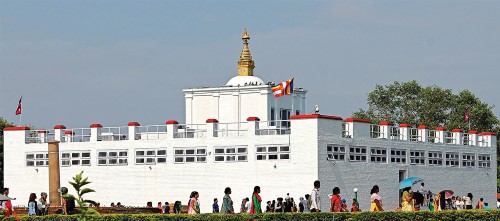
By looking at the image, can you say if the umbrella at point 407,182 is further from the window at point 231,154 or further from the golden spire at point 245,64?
the golden spire at point 245,64

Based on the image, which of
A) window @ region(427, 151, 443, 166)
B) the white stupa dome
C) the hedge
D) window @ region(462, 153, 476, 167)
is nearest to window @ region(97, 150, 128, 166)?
the white stupa dome

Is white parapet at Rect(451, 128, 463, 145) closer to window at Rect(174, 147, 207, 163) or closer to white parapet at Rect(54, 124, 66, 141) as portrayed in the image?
window at Rect(174, 147, 207, 163)

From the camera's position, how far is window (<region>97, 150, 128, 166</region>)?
5666 centimetres

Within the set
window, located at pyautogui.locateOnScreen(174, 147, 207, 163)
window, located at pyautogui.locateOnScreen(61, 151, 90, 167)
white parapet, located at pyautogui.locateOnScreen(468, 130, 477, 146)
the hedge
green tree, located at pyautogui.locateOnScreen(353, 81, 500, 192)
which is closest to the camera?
the hedge

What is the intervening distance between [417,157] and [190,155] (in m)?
12.5

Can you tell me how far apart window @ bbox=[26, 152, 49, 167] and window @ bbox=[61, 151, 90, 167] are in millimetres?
953

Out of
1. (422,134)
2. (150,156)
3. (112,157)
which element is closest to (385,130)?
(422,134)

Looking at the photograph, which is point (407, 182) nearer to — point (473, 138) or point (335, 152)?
point (335, 152)

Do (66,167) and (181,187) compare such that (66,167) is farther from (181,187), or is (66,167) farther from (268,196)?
(268,196)

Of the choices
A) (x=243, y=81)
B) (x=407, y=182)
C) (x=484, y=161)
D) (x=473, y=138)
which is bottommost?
(x=407, y=182)

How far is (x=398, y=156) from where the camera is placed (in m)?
57.0

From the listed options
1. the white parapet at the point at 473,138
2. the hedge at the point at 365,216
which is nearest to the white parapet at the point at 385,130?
the white parapet at the point at 473,138

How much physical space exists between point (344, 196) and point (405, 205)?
1895cm

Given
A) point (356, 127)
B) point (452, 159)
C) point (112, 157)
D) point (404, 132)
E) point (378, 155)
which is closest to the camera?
point (356, 127)
